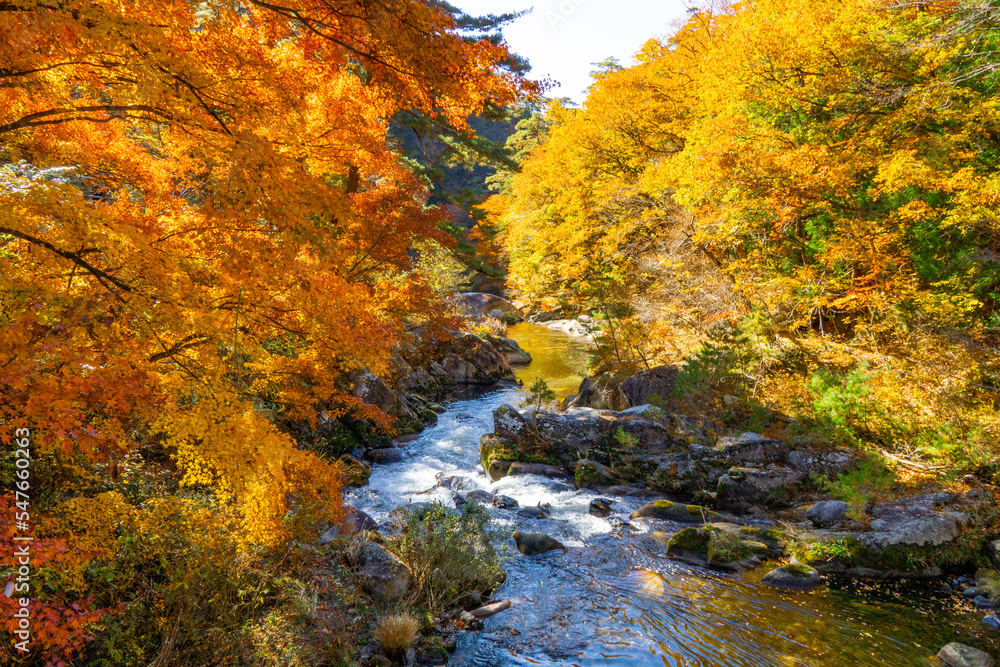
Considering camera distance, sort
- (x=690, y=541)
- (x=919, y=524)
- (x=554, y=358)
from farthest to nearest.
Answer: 1. (x=554, y=358)
2. (x=690, y=541)
3. (x=919, y=524)

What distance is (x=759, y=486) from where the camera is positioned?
8.27 m

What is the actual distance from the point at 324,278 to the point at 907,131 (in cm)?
1099

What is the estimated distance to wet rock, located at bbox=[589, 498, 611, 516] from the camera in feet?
26.7

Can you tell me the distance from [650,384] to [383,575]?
28.7 ft

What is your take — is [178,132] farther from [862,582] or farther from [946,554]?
[946,554]

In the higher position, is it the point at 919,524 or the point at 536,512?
the point at 919,524

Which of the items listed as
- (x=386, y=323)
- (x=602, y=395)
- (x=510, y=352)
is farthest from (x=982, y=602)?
(x=510, y=352)

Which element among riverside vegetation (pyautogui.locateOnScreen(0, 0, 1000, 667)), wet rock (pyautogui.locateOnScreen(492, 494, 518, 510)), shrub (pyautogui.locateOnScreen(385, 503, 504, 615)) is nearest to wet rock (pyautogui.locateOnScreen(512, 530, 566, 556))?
shrub (pyautogui.locateOnScreen(385, 503, 504, 615))

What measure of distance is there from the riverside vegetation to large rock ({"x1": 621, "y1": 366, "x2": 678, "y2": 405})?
7cm

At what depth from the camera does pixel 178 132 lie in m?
4.33

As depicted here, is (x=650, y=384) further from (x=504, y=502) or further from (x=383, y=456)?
(x=383, y=456)

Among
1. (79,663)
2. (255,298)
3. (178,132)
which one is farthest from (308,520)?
(178,132)

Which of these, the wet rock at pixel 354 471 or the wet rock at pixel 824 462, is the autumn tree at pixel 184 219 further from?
the wet rock at pixel 824 462

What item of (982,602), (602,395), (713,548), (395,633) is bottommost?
(395,633)
